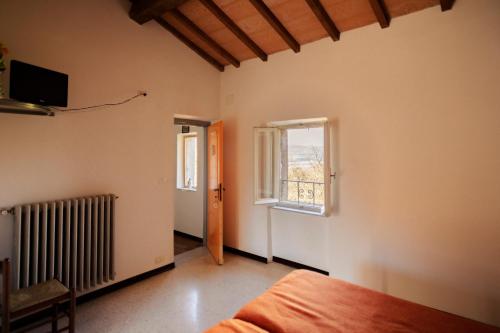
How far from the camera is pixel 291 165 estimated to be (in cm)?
359

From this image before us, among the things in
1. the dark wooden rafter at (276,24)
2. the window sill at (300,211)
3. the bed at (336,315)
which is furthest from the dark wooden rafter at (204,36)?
the bed at (336,315)

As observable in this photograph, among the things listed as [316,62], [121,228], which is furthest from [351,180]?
[121,228]

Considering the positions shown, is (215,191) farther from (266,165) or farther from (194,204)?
(194,204)

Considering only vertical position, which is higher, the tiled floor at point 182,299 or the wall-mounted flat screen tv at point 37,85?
the wall-mounted flat screen tv at point 37,85

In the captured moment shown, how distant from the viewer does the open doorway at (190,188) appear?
4.32 meters

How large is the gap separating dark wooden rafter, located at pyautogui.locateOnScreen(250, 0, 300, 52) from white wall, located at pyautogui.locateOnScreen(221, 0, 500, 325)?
0.16 metres

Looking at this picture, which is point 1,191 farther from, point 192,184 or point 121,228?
point 192,184

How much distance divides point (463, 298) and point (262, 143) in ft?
8.74

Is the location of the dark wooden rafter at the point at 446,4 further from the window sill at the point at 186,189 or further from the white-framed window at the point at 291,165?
the window sill at the point at 186,189

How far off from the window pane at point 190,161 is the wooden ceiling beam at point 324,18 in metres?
2.91

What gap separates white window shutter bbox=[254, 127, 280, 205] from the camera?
361 centimetres

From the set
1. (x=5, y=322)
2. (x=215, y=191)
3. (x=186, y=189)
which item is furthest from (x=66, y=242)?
(x=186, y=189)

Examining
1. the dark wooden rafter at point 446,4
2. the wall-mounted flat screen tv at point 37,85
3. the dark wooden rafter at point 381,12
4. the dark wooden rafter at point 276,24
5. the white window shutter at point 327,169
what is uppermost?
the dark wooden rafter at point 276,24

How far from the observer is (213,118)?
13.1 ft
